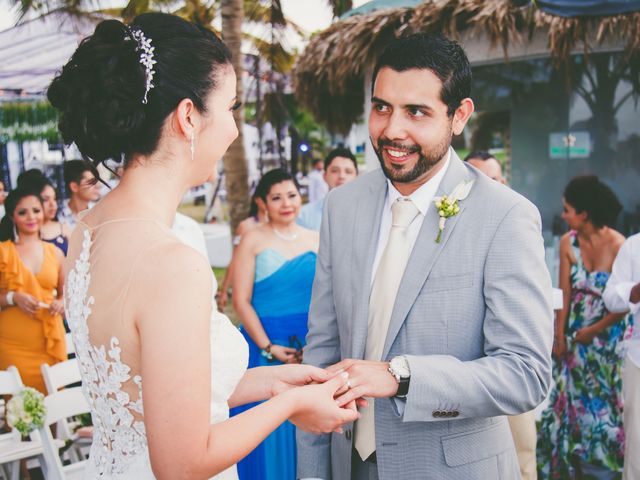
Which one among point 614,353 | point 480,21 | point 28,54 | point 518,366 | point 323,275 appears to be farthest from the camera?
point 28,54

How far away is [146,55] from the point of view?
166 cm

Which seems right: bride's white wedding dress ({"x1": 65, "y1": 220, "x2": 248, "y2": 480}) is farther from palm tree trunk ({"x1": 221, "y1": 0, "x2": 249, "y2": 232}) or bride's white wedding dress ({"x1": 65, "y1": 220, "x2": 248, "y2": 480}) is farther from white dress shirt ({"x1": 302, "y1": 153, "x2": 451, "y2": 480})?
palm tree trunk ({"x1": 221, "y1": 0, "x2": 249, "y2": 232})

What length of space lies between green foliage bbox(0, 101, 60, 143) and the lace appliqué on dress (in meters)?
8.99

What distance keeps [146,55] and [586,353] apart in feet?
14.6

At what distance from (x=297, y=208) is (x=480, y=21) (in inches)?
111

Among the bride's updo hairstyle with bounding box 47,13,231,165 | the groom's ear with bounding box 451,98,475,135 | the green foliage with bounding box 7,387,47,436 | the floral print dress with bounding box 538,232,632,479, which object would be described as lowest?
the floral print dress with bounding box 538,232,632,479

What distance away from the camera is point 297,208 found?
207 inches

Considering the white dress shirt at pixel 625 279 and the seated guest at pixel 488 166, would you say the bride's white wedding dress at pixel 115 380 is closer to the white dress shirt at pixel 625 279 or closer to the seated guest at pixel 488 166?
the white dress shirt at pixel 625 279

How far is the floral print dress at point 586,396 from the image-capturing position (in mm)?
4926

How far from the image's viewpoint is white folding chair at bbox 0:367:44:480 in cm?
396

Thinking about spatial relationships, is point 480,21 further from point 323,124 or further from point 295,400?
point 295,400

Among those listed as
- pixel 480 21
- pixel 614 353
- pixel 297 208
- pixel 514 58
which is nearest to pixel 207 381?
pixel 297 208

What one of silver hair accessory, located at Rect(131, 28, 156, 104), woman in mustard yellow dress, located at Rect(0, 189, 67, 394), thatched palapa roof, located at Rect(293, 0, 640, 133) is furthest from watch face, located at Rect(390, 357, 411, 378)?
thatched palapa roof, located at Rect(293, 0, 640, 133)

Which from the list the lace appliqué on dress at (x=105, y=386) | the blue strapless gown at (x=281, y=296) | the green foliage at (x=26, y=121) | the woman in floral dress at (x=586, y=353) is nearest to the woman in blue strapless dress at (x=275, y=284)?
the blue strapless gown at (x=281, y=296)
